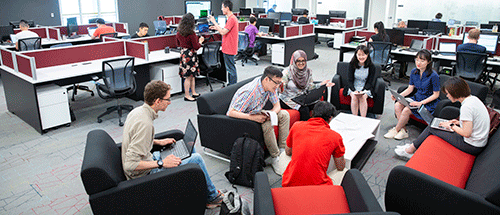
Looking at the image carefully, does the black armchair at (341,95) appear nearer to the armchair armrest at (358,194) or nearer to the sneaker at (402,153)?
the sneaker at (402,153)

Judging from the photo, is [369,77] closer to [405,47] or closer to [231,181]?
[231,181]

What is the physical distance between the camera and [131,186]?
2098 mm

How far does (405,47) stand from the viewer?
6812 millimetres

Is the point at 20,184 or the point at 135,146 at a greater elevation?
the point at 135,146

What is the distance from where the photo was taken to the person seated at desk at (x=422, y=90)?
3.92 metres

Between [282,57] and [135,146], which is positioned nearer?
[135,146]

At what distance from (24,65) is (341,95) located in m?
3.81

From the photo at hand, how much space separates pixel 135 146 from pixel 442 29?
25.2 feet

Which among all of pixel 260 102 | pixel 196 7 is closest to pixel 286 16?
pixel 196 7

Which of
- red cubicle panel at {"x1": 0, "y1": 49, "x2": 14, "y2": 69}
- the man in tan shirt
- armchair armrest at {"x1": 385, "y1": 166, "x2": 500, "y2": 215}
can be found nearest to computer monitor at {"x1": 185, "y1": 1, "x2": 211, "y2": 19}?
red cubicle panel at {"x1": 0, "y1": 49, "x2": 14, "y2": 69}

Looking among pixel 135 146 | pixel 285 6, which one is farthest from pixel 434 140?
pixel 285 6

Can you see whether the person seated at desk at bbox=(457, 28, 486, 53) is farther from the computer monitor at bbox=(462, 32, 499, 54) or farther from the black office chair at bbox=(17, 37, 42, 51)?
the black office chair at bbox=(17, 37, 42, 51)

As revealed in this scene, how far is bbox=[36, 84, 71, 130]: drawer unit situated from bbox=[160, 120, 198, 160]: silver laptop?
85.1 inches

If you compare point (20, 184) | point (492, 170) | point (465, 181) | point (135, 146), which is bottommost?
point (20, 184)
